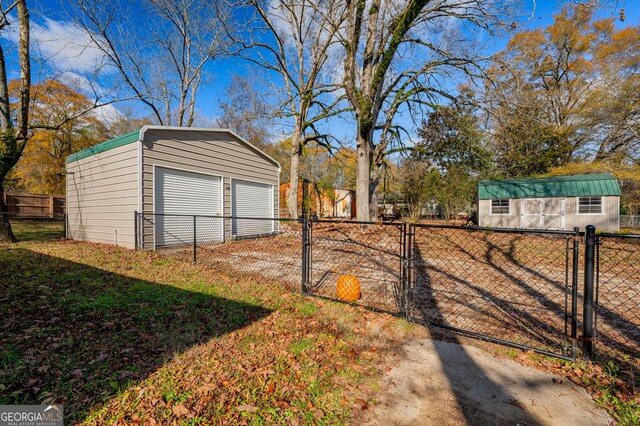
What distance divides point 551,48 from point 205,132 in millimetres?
23769

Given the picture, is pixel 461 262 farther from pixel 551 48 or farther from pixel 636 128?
pixel 551 48

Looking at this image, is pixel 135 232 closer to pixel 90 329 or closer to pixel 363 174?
pixel 90 329

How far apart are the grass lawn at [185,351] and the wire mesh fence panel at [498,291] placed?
0.94 m

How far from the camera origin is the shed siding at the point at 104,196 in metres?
6.97

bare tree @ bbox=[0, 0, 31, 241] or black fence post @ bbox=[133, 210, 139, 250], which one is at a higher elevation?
bare tree @ bbox=[0, 0, 31, 241]

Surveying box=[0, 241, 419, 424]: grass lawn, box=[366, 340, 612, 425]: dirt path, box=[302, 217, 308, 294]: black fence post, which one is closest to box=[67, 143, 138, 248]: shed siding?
box=[0, 241, 419, 424]: grass lawn

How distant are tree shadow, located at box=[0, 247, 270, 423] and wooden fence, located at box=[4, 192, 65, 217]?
48.8 feet

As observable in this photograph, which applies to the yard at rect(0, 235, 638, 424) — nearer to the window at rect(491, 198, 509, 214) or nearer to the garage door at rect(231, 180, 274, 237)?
the garage door at rect(231, 180, 274, 237)

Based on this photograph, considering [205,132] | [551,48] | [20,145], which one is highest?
[551,48]

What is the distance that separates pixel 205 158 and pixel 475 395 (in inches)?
334

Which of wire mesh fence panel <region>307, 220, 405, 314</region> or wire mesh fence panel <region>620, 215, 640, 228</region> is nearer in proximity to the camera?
wire mesh fence panel <region>307, 220, 405, 314</region>

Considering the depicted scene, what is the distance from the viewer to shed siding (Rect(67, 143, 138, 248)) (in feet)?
22.9

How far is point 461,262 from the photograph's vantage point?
643 centimetres

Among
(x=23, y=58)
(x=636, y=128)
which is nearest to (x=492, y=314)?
(x=23, y=58)
